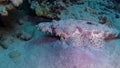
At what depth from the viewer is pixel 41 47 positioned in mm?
2998

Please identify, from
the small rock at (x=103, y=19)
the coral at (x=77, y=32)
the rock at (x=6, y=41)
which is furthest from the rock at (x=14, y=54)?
the small rock at (x=103, y=19)

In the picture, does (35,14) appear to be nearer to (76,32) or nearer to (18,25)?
(18,25)

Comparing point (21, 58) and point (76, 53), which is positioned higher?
point (76, 53)

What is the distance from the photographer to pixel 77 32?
297 cm

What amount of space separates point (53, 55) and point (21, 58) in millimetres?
510

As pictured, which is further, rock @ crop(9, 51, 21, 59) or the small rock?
the small rock

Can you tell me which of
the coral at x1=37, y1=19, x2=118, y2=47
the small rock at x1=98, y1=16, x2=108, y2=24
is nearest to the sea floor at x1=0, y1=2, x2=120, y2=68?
the coral at x1=37, y1=19, x2=118, y2=47

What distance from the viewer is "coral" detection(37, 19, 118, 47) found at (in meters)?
2.91

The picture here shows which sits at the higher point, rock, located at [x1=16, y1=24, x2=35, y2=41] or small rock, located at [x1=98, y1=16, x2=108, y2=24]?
small rock, located at [x1=98, y1=16, x2=108, y2=24]

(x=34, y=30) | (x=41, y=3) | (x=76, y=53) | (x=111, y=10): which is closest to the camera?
(x=76, y=53)

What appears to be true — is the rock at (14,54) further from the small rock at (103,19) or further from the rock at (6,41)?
the small rock at (103,19)

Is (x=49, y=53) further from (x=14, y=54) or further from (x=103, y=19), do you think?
(x=103, y=19)

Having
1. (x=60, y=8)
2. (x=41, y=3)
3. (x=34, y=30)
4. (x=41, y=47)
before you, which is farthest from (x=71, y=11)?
(x=41, y=47)

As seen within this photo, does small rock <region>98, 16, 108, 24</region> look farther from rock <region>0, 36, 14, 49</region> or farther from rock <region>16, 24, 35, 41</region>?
rock <region>0, 36, 14, 49</region>
